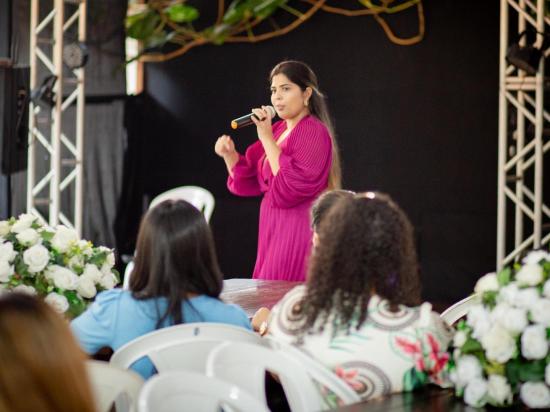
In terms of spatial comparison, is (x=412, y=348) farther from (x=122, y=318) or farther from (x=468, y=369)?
(x=122, y=318)

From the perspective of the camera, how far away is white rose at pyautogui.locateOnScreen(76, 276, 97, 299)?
8.58ft

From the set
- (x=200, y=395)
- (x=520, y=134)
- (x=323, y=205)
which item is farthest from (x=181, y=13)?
(x=520, y=134)

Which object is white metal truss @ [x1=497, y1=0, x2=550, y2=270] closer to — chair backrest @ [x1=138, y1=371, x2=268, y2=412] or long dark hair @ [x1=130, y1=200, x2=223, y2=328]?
long dark hair @ [x1=130, y1=200, x2=223, y2=328]

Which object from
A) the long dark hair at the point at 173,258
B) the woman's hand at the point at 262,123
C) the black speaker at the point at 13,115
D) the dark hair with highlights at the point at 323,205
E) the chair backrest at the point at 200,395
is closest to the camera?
the chair backrest at the point at 200,395

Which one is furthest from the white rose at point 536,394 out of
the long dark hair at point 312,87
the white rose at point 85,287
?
the long dark hair at point 312,87

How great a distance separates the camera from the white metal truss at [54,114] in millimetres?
6461

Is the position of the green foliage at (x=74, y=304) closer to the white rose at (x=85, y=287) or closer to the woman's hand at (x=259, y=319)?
the white rose at (x=85, y=287)

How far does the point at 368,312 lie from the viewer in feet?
6.66

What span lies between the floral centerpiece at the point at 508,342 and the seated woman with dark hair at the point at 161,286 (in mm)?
704

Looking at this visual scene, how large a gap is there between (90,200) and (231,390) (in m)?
6.04

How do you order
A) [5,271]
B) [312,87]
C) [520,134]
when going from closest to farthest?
1. [5,271]
2. [312,87]
3. [520,134]

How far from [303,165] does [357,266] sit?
1956 millimetres

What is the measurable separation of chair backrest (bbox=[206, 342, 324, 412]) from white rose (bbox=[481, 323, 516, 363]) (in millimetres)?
401

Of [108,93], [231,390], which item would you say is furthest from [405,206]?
[231,390]
